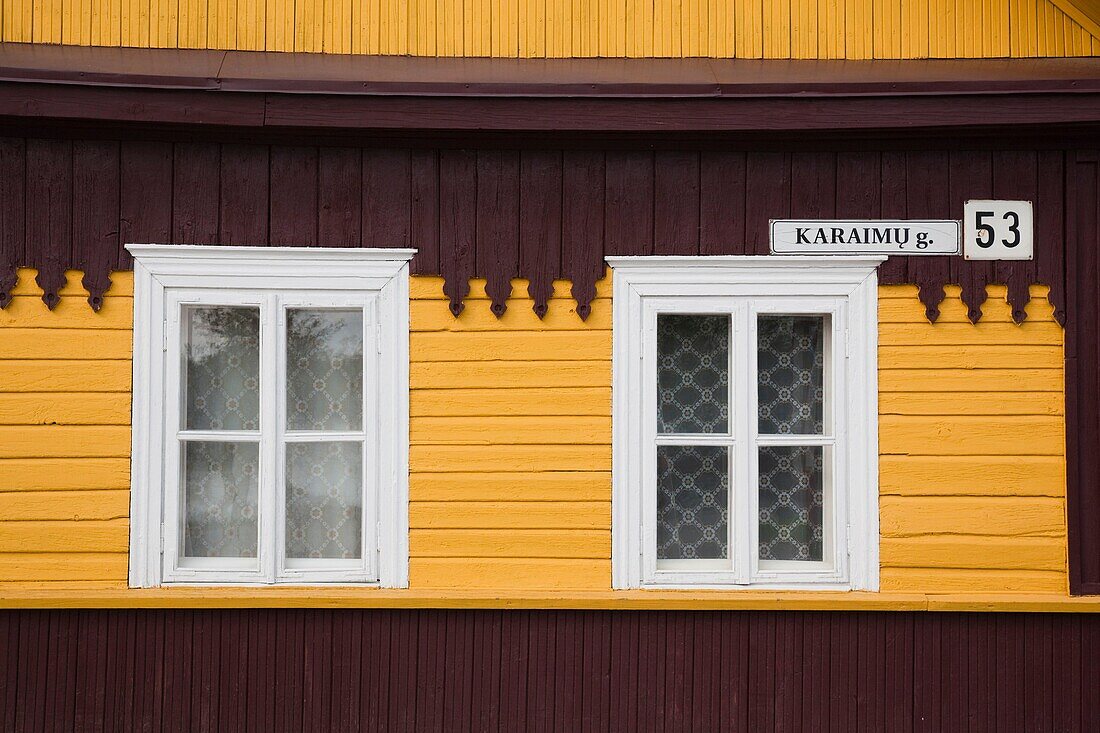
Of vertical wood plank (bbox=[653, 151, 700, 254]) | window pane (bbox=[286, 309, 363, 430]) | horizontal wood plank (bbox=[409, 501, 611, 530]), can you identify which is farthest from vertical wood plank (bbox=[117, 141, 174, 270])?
vertical wood plank (bbox=[653, 151, 700, 254])

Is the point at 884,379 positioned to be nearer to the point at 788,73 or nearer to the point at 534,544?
the point at 788,73

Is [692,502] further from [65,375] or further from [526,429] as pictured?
[65,375]

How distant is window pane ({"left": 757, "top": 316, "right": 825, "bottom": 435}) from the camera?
4340 millimetres

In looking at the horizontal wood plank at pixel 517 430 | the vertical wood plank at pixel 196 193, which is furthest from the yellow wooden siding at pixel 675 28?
the horizontal wood plank at pixel 517 430

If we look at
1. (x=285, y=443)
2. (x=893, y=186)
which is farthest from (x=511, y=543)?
(x=893, y=186)

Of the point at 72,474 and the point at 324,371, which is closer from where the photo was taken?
the point at 72,474

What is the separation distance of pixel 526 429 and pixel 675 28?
2.21m

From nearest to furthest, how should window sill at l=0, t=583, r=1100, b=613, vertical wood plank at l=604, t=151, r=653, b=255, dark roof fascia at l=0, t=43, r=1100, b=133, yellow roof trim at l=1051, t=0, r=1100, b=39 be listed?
dark roof fascia at l=0, t=43, r=1100, b=133
window sill at l=0, t=583, r=1100, b=613
vertical wood plank at l=604, t=151, r=653, b=255
yellow roof trim at l=1051, t=0, r=1100, b=39

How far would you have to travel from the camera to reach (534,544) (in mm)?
4250

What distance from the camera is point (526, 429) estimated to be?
4.25 metres

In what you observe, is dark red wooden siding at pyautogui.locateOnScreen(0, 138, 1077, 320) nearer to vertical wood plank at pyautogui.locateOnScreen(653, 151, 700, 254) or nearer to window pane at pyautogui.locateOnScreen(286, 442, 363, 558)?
vertical wood plank at pyautogui.locateOnScreen(653, 151, 700, 254)

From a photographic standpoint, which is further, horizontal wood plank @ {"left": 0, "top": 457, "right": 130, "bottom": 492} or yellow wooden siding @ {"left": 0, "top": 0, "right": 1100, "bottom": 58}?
yellow wooden siding @ {"left": 0, "top": 0, "right": 1100, "bottom": 58}

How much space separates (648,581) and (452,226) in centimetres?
196

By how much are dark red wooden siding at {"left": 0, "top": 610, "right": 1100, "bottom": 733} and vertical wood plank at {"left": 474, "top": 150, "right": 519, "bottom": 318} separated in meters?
1.60
